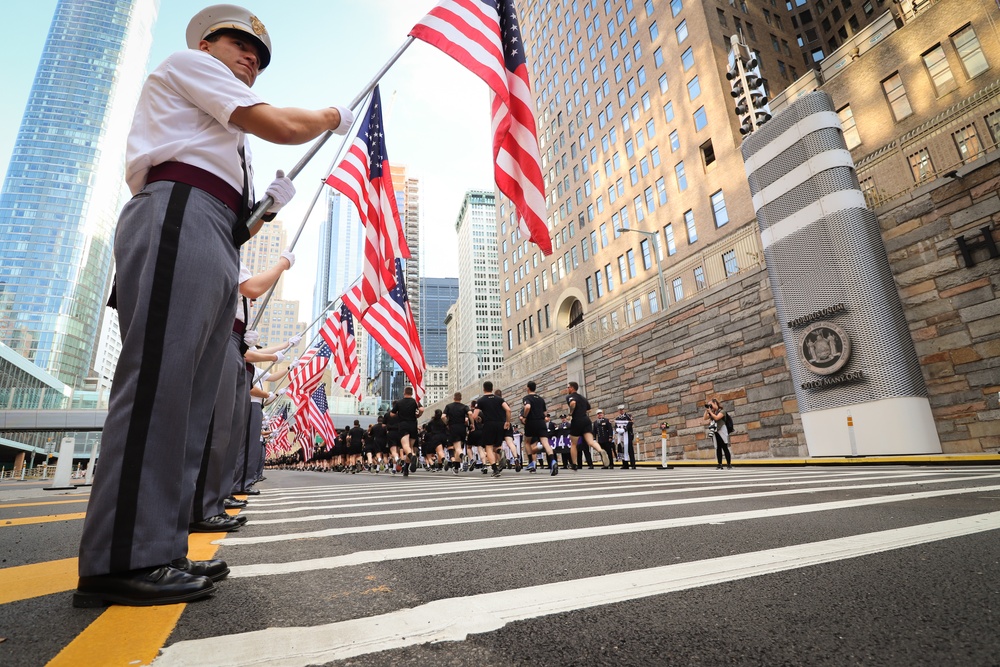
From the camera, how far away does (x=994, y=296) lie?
9625 mm

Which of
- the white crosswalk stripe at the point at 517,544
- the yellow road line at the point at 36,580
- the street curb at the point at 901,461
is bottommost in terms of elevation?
the street curb at the point at 901,461

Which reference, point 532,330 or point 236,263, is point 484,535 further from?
point 532,330

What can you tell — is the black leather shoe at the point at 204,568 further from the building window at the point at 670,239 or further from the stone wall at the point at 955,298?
the building window at the point at 670,239

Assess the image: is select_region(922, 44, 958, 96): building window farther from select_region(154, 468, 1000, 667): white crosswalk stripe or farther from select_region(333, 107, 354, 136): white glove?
select_region(333, 107, 354, 136): white glove

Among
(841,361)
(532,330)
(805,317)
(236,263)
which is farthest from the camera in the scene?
(532,330)

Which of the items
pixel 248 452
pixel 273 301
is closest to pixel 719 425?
pixel 248 452

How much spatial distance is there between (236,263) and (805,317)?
43.3ft

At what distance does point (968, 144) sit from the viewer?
10531 millimetres

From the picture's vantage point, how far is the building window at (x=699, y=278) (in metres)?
16.6

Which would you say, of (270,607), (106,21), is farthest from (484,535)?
(106,21)

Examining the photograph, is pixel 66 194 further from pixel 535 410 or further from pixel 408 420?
pixel 535 410

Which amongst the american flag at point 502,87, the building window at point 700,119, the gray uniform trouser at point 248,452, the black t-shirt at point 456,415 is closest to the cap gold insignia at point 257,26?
the american flag at point 502,87

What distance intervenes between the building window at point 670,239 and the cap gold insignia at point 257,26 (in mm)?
31892

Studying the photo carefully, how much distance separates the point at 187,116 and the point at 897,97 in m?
26.9
